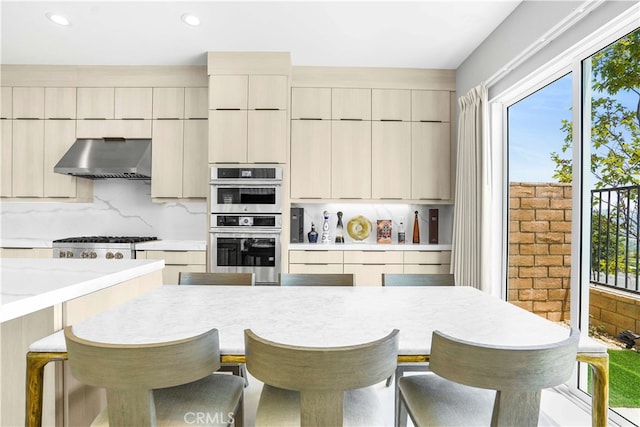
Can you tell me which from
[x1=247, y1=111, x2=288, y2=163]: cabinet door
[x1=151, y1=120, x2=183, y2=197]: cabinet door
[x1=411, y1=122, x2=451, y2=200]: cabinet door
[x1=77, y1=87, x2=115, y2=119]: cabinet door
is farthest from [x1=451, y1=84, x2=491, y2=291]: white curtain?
[x1=77, y1=87, x2=115, y2=119]: cabinet door

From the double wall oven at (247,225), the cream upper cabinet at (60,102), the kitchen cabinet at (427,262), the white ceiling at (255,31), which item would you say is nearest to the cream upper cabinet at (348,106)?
the white ceiling at (255,31)

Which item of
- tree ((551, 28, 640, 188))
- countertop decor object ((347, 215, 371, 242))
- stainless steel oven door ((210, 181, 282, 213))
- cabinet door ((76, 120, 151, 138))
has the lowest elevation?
countertop decor object ((347, 215, 371, 242))

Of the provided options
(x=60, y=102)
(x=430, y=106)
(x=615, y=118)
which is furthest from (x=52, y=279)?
(x=430, y=106)

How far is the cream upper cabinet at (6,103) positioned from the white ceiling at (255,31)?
0.33 meters

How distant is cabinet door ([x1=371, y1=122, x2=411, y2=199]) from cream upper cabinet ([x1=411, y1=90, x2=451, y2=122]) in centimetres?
17

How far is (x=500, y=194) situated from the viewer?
10.8ft

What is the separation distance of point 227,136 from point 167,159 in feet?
2.62

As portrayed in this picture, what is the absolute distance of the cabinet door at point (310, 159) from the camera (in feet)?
13.2

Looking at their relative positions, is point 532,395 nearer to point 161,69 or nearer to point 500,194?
point 500,194

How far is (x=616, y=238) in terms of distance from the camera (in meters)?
2.03

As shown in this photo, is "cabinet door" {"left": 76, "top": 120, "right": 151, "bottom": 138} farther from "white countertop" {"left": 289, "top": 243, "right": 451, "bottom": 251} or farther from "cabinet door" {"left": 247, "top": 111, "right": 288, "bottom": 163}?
"white countertop" {"left": 289, "top": 243, "right": 451, "bottom": 251}

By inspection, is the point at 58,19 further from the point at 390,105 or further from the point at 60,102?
the point at 390,105

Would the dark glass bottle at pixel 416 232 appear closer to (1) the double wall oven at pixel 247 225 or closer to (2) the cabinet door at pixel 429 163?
(2) the cabinet door at pixel 429 163

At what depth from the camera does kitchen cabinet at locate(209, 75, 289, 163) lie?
3.74m
